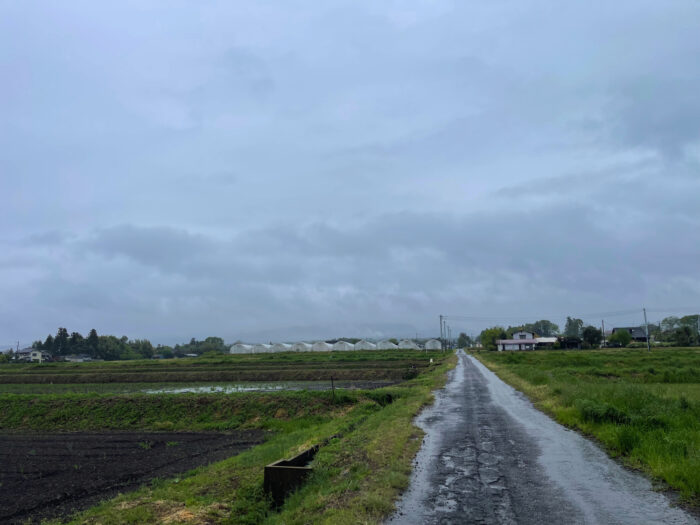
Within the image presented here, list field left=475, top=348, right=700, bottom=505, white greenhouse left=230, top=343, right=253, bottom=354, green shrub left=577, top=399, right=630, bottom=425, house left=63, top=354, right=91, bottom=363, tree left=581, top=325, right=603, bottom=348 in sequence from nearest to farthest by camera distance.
A: field left=475, top=348, right=700, bottom=505
green shrub left=577, top=399, right=630, bottom=425
tree left=581, top=325, right=603, bottom=348
house left=63, top=354, right=91, bottom=363
white greenhouse left=230, top=343, right=253, bottom=354

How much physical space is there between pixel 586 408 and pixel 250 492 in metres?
12.7

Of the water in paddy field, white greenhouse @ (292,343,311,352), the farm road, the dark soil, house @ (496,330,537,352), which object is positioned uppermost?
the farm road

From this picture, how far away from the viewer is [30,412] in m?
33.6

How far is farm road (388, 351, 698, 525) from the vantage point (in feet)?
27.3

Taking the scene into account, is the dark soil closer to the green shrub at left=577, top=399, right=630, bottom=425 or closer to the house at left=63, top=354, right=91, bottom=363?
the green shrub at left=577, top=399, right=630, bottom=425

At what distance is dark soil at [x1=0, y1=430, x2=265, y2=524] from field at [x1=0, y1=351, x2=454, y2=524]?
0.32ft

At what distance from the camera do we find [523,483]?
10.4m

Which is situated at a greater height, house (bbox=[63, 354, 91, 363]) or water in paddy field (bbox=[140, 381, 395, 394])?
water in paddy field (bbox=[140, 381, 395, 394])

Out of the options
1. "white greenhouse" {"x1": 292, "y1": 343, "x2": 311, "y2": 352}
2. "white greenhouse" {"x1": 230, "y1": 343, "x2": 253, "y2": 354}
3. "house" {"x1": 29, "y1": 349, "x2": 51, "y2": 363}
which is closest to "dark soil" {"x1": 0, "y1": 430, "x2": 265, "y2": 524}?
"white greenhouse" {"x1": 292, "y1": 343, "x2": 311, "y2": 352}

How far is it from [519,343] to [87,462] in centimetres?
14345

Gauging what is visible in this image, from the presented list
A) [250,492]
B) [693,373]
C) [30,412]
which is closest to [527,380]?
[693,373]

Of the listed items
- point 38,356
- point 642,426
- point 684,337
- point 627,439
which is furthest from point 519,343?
point 38,356

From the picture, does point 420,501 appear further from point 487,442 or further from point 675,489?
point 487,442

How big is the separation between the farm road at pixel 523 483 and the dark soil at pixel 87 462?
9.18 metres
